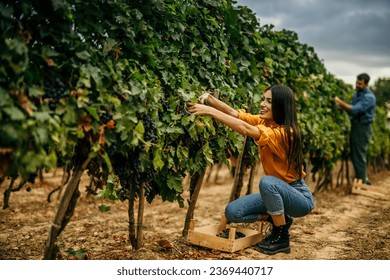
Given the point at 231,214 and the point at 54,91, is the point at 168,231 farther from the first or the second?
the point at 54,91

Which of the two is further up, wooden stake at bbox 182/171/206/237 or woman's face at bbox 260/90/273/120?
woman's face at bbox 260/90/273/120

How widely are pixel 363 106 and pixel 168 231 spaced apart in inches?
182

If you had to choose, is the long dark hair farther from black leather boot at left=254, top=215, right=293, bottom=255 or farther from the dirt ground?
the dirt ground

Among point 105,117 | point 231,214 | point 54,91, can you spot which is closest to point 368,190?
point 231,214

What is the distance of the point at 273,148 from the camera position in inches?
151

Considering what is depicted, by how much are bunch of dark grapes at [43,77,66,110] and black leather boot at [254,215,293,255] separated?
7.79 feet

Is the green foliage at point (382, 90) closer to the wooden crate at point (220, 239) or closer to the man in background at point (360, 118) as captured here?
the man in background at point (360, 118)

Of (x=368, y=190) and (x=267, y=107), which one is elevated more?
(x=267, y=107)

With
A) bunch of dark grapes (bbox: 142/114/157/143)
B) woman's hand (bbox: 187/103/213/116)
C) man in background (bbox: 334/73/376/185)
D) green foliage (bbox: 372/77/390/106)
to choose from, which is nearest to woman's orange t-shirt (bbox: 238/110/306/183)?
woman's hand (bbox: 187/103/213/116)

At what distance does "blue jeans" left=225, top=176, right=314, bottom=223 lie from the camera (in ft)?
12.9

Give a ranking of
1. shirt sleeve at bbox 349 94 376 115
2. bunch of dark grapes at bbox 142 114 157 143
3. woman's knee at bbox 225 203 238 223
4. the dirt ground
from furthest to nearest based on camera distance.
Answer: shirt sleeve at bbox 349 94 376 115
woman's knee at bbox 225 203 238 223
the dirt ground
bunch of dark grapes at bbox 142 114 157 143

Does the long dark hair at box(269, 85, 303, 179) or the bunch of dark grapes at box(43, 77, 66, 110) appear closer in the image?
the bunch of dark grapes at box(43, 77, 66, 110)

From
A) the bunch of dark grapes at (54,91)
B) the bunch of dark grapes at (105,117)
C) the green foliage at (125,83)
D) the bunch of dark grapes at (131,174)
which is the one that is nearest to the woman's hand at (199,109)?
the green foliage at (125,83)
